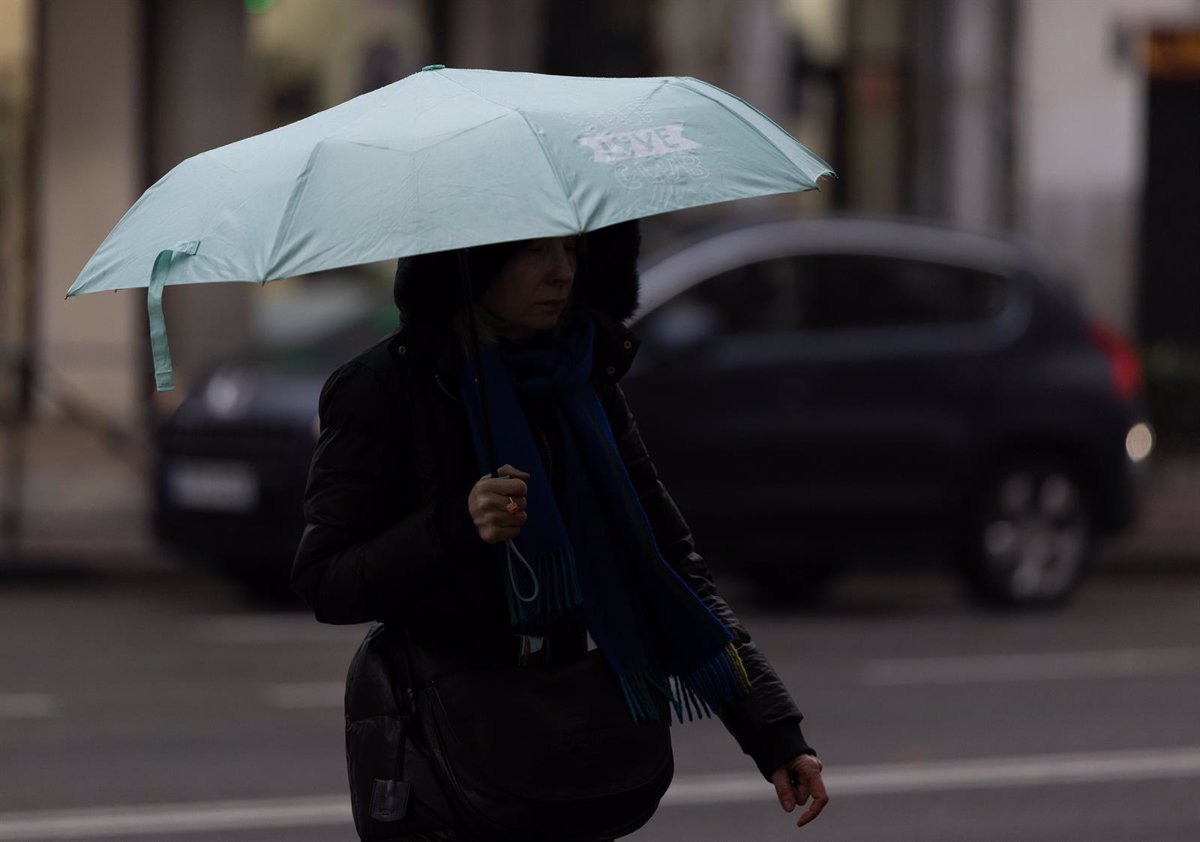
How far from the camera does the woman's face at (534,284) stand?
9.52ft

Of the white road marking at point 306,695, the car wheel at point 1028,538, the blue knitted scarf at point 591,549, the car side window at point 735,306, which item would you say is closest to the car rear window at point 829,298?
the car side window at point 735,306

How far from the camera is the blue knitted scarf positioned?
2838 millimetres

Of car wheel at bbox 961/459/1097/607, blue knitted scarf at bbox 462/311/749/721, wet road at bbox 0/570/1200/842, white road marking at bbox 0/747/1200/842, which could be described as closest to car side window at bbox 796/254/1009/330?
car wheel at bbox 961/459/1097/607

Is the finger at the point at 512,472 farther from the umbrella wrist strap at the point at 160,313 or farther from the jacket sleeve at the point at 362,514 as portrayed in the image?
the umbrella wrist strap at the point at 160,313

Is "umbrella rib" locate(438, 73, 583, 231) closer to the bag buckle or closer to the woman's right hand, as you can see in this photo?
the woman's right hand

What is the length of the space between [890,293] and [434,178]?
8.05 meters

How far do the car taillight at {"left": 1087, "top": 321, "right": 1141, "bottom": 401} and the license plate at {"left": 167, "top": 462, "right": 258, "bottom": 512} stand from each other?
4212 millimetres

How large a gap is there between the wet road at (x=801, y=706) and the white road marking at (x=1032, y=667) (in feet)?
0.07

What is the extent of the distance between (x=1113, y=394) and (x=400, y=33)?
8.45 metres

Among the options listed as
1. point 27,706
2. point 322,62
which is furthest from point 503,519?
point 322,62

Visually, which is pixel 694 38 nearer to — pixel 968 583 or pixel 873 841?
pixel 968 583

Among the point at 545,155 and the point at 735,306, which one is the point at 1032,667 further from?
the point at 545,155

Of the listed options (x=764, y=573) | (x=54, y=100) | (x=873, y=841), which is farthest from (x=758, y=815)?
(x=54, y=100)

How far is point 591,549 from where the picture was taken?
291 cm
